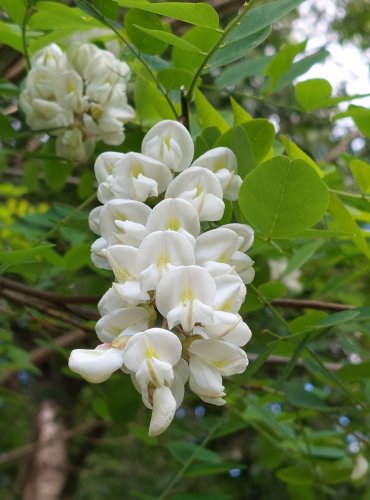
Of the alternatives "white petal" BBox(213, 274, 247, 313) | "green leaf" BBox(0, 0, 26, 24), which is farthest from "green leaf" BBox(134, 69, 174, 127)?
"white petal" BBox(213, 274, 247, 313)

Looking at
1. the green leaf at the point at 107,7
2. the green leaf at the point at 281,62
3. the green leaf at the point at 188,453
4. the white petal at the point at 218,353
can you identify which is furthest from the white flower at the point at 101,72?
the green leaf at the point at 188,453

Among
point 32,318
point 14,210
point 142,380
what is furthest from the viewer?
point 14,210

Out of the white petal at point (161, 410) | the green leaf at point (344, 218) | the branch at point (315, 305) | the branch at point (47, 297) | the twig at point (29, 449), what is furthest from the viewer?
the twig at point (29, 449)

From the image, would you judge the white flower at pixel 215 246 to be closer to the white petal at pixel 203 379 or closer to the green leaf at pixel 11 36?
the white petal at pixel 203 379

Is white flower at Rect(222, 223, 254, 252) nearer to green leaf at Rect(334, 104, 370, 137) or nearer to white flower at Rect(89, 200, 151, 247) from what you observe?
white flower at Rect(89, 200, 151, 247)

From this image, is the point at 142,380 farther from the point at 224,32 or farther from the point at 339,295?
the point at 339,295

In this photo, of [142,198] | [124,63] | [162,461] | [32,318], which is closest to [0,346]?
[32,318]
